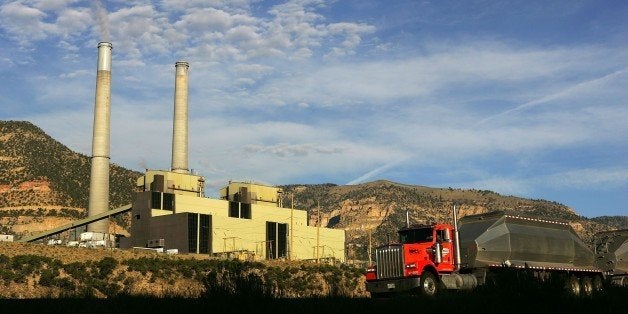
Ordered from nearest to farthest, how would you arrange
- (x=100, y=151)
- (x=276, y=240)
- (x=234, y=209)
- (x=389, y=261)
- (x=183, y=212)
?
(x=389, y=261), (x=183, y=212), (x=100, y=151), (x=234, y=209), (x=276, y=240)

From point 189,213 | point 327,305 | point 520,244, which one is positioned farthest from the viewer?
point 189,213

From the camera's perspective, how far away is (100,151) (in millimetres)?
89062

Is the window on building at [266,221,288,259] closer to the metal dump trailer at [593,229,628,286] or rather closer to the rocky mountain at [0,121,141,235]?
the rocky mountain at [0,121,141,235]

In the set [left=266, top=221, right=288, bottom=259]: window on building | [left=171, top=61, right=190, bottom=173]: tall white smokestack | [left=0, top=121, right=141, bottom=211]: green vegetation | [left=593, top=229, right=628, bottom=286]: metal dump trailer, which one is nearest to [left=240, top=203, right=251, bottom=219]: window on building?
[left=266, top=221, right=288, bottom=259]: window on building

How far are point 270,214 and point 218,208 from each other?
343 inches

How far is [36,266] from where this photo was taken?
210 feet

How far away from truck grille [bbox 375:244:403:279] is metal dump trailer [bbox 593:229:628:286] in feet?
57.8

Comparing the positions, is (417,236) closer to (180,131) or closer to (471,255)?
(471,255)

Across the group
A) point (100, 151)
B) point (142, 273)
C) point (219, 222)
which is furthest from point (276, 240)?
point (142, 273)

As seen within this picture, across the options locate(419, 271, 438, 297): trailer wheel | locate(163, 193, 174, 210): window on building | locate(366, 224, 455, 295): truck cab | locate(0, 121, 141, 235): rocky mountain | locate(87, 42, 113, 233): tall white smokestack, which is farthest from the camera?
locate(0, 121, 141, 235): rocky mountain

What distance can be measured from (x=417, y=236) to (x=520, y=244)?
17.8 feet

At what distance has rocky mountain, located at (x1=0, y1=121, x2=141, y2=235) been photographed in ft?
446

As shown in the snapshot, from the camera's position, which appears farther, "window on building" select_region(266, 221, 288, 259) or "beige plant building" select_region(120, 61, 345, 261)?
"window on building" select_region(266, 221, 288, 259)

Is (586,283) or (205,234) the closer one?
(586,283)
